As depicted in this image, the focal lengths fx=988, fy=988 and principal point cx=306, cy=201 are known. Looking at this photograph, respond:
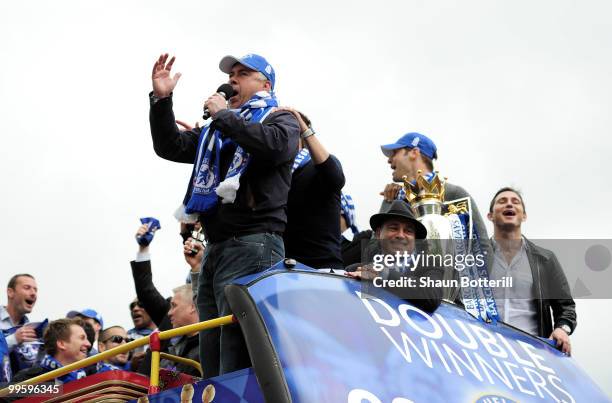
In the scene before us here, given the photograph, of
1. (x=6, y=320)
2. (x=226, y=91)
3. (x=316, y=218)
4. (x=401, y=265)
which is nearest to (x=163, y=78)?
(x=226, y=91)

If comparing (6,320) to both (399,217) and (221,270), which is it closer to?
(221,270)

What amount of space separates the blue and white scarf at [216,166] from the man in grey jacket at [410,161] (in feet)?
6.34

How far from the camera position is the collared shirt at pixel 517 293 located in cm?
779

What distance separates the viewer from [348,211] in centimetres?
853

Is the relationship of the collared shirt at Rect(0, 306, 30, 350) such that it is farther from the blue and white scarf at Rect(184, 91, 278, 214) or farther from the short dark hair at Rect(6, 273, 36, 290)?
the blue and white scarf at Rect(184, 91, 278, 214)

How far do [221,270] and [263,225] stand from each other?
0.36 meters

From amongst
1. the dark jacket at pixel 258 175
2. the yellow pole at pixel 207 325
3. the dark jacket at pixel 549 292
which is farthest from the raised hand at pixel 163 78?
the dark jacket at pixel 549 292

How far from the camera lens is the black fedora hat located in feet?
20.6

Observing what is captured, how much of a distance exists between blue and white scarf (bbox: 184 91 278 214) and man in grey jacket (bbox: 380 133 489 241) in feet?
6.34

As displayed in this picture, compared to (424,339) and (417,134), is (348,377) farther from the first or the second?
(417,134)

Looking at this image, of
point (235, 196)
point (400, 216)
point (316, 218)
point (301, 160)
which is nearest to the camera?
point (235, 196)

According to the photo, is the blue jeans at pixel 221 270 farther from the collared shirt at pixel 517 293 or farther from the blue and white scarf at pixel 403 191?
the collared shirt at pixel 517 293

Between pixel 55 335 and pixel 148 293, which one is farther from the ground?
pixel 148 293

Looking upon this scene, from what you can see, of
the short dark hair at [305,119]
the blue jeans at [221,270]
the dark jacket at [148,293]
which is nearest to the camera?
the blue jeans at [221,270]
